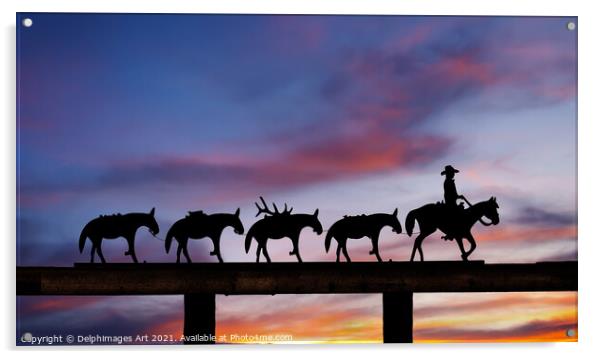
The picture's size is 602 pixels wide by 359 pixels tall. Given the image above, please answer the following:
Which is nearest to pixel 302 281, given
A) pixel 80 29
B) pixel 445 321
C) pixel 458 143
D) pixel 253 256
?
pixel 253 256

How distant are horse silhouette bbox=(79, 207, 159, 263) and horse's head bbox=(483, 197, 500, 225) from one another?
60.0 inches

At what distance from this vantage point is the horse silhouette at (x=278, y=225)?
390 cm

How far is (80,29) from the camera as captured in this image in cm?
394

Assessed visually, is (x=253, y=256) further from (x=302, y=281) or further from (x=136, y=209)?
(x=136, y=209)

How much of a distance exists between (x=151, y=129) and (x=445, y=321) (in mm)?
1625

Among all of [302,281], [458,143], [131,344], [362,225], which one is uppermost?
[458,143]

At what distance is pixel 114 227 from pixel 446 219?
1.52 metres

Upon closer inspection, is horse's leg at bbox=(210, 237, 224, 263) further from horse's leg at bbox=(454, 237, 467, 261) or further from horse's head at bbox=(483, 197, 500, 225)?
horse's head at bbox=(483, 197, 500, 225)

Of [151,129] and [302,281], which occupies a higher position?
[151,129]

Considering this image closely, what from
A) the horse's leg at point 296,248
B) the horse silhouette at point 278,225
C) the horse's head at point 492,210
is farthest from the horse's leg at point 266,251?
the horse's head at point 492,210

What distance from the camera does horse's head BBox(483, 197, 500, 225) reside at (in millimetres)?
3936

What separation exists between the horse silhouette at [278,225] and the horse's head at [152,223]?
0.41m

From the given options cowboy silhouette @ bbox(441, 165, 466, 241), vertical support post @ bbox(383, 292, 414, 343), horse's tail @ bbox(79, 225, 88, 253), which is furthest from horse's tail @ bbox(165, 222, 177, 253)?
cowboy silhouette @ bbox(441, 165, 466, 241)

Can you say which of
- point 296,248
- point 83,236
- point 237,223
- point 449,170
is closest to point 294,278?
point 296,248
